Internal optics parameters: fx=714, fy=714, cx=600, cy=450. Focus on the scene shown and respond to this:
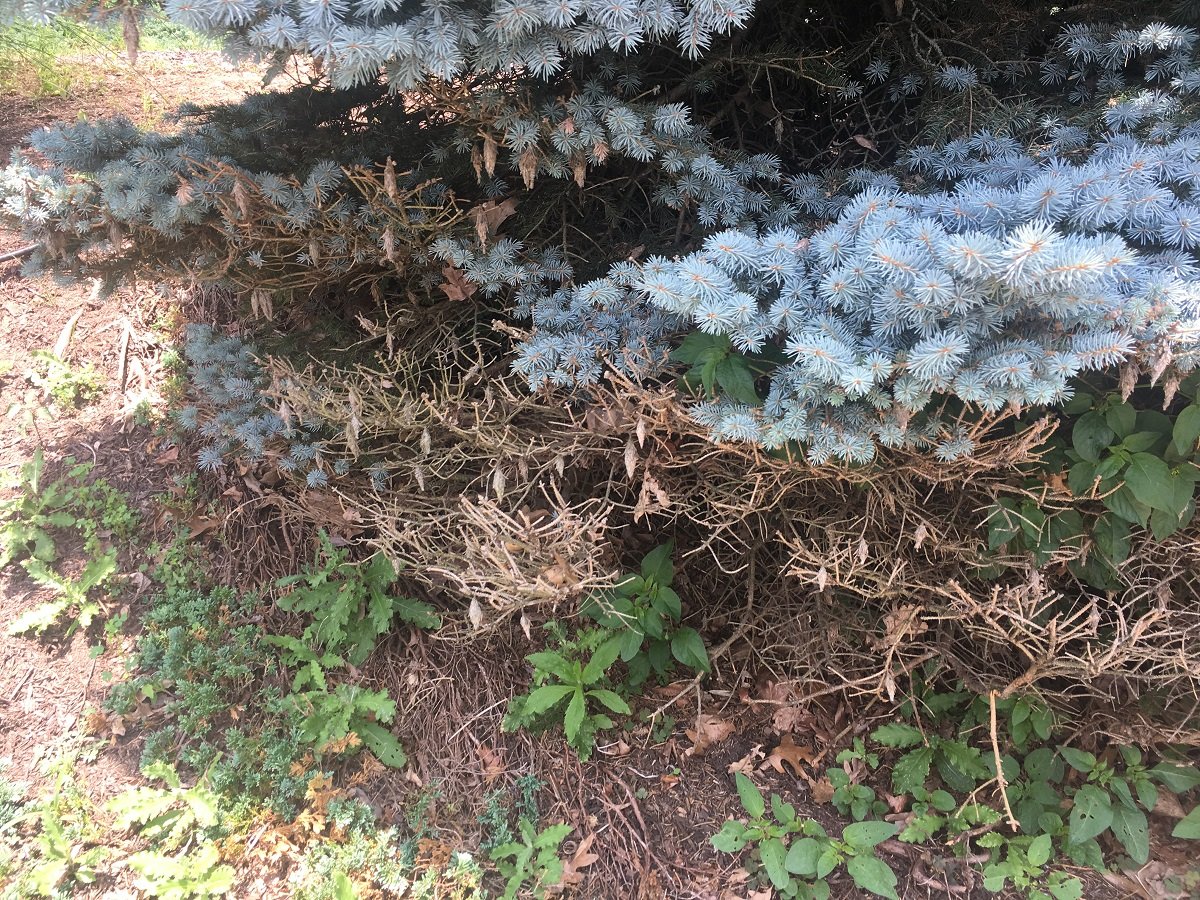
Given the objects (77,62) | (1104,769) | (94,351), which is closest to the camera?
(1104,769)

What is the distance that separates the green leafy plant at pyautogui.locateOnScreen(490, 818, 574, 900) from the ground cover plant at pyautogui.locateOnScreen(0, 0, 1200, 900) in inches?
0.8

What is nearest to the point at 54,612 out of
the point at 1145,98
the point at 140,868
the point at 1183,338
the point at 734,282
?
the point at 140,868

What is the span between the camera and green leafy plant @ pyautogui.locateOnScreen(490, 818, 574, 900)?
2.42 m

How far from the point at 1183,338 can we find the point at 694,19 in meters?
1.38

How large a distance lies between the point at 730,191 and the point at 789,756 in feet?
6.92

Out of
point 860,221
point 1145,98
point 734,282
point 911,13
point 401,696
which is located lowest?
point 401,696

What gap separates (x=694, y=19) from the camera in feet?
5.97

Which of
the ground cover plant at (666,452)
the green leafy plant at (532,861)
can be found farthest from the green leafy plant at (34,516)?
the green leafy plant at (532,861)

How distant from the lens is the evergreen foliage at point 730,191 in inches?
64.9

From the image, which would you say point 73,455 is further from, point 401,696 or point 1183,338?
point 1183,338

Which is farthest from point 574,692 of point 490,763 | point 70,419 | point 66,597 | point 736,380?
point 70,419

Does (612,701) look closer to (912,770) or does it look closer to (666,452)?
(666,452)

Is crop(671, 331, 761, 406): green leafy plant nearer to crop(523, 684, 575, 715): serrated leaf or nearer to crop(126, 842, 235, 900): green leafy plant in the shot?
crop(523, 684, 575, 715): serrated leaf

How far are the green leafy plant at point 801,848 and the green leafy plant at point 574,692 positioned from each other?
1.82ft
